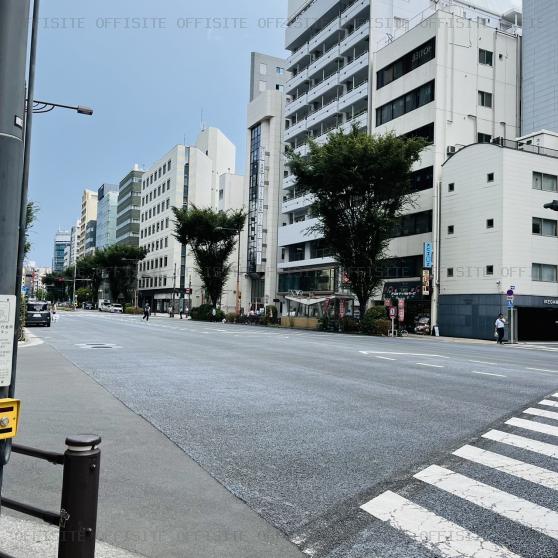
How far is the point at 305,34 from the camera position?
63.6m

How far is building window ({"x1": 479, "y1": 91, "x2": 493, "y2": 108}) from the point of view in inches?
1740

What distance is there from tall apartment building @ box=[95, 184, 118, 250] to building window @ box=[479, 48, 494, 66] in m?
110

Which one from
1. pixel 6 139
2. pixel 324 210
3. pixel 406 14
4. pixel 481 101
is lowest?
pixel 6 139

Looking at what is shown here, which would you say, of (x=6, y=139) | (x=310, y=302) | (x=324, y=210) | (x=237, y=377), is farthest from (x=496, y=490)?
(x=310, y=302)

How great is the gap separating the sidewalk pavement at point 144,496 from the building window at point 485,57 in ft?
146

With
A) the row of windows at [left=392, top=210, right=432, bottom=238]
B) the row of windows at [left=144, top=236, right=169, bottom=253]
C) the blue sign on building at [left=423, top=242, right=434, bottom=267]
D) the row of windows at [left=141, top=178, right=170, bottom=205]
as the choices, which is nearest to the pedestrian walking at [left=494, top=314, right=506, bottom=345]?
the blue sign on building at [left=423, top=242, right=434, bottom=267]

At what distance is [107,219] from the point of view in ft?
470

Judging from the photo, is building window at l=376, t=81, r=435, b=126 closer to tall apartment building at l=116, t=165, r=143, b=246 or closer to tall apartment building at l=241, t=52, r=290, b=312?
tall apartment building at l=241, t=52, r=290, b=312

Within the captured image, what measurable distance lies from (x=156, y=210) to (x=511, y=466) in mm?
105505

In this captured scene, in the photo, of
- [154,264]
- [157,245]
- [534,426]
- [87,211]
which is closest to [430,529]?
[534,426]

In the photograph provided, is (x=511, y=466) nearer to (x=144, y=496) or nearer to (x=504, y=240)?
(x=144, y=496)

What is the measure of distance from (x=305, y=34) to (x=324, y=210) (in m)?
32.7

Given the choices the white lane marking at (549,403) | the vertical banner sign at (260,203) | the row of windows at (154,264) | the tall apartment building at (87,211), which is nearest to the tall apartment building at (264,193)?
the vertical banner sign at (260,203)

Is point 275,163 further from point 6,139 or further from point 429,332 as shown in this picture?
point 6,139
